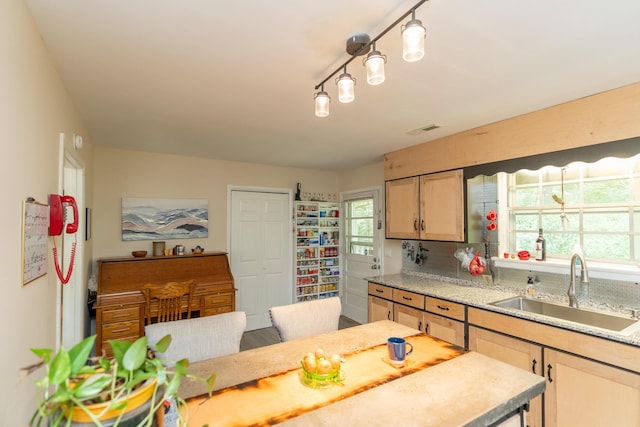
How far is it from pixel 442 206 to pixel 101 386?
2927mm

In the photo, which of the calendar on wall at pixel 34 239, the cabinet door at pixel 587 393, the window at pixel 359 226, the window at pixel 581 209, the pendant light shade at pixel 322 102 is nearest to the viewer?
the calendar on wall at pixel 34 239

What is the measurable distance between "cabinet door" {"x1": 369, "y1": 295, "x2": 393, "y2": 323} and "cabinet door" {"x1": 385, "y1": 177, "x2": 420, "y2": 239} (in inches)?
27.9

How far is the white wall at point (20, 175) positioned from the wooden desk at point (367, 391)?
0.58 meters

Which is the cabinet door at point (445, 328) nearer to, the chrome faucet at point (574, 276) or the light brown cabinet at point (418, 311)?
the light brown cabinet at point (418, 311)

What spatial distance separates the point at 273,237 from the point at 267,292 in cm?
78

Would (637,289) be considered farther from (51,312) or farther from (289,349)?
(51,312)

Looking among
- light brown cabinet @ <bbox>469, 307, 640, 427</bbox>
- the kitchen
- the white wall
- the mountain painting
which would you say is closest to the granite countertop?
light brown cabinet @ <bbox>469, 307, 640, 427</bbox>

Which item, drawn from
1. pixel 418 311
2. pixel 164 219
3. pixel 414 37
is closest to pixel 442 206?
pixel 418 311

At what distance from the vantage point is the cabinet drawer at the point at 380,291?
10.5ft

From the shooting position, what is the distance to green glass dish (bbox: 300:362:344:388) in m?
1.30

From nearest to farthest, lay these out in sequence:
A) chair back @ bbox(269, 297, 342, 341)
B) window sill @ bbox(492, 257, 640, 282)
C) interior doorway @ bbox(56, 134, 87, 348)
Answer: chair back @ bbox(269, 297, 342, 341) < window sill @ bbox(492, 257, 640, 282) < interior doorway @ bbox(56, 134, 87, 348)

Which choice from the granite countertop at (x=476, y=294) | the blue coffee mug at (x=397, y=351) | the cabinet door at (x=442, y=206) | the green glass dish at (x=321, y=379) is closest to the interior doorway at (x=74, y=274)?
the green glass dish at (x=321, y=379)

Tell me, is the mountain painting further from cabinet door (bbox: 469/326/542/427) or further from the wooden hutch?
cabinet door (bbox: 469/326/542/427)

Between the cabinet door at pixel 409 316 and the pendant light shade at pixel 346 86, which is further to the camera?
the cabinet door at pixel 409 316
